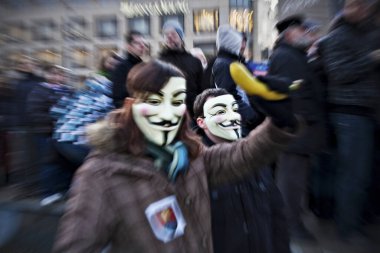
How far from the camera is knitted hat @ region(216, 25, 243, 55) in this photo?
3658mm

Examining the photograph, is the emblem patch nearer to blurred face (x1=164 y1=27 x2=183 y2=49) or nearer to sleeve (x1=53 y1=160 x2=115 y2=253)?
sleeve (x1=53 y1=160 x2=115 y2=253)

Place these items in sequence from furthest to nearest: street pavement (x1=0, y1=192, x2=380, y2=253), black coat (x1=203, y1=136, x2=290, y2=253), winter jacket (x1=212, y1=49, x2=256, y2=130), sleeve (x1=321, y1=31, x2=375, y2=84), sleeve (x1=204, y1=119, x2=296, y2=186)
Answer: winter jacket (x1=212, y1=49, x2=256, y2=130), street pavement (x1=0, y1=192, x2=380, y2=253), sleeve (x1=321, y1=31, x2=375, y2=84), black coat (x1=203, y1=136, x2=290, y2=253), sleeve (x1=204, y1=119, x2=296, y2=186)

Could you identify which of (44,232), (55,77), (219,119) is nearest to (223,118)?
(219,119)

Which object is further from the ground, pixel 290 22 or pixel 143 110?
pixel 290 22

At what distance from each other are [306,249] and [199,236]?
1.82 m

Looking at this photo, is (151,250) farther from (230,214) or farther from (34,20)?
(34,20)

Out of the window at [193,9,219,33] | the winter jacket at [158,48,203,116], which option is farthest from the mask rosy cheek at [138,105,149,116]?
the window at [193,9,219,33]

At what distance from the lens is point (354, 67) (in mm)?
2951

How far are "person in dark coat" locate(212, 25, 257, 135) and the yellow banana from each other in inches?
69.3

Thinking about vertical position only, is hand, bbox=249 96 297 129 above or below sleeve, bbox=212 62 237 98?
below

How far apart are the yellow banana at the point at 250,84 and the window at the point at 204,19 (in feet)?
85.7

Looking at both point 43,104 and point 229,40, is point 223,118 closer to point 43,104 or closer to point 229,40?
point 229,40

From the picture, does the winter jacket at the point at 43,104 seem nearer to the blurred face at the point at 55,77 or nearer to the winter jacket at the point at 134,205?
Result: the blurred face at the point at 55,77

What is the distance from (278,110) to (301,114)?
1.70m
